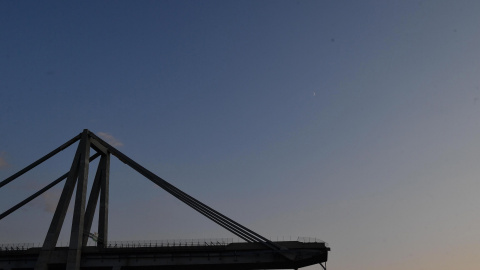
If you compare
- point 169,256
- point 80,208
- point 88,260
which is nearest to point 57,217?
point 80,208

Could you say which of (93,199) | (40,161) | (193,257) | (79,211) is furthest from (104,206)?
(193,257)

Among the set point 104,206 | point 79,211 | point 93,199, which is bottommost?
point 79,211

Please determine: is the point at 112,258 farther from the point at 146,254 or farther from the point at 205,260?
the point at 205,260

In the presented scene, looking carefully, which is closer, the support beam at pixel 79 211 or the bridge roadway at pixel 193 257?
the support beam at pixel 79 211

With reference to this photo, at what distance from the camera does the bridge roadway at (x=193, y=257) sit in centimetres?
5412

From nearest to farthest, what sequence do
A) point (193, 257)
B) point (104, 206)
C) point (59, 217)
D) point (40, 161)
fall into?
point (193, 257), point (59, 217), point (104, 206), point (40, 161)

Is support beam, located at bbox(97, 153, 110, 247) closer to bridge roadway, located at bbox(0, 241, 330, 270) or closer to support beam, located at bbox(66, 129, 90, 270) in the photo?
bridge roadway, located at bbox(0, 241, 330, 270)

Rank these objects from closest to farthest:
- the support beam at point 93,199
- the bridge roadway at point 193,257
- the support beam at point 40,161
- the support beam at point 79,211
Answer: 1. the support beam at point 79,211
2. the bridge roadway at point 193,257
3. the support beam at point 93,199
4. the support beam at point 40,161

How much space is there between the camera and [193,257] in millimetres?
55031

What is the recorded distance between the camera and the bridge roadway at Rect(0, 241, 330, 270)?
54125mm

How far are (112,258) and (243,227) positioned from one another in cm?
1688

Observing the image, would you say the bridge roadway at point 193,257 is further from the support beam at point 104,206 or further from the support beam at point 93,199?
the support beam at point 93,199

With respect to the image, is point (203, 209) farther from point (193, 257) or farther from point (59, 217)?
point (59, 217)

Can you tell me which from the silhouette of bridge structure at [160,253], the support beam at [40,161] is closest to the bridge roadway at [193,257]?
the silhouette of bridge structure at [160,253]
